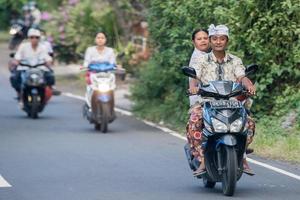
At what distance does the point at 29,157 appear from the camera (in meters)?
14.9

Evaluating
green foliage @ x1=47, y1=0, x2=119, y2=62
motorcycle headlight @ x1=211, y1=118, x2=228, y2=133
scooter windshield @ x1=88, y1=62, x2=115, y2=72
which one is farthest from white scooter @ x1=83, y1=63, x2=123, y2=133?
green foliage @ x1=47, y1=0, x2=119, y2=62

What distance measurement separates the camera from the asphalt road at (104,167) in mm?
11602

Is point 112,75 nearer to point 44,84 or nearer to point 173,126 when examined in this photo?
point 173,126

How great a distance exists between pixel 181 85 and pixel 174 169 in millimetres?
6695

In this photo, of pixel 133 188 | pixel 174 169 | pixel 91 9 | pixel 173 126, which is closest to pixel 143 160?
pixel 174 169

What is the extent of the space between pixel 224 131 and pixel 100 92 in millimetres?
7863

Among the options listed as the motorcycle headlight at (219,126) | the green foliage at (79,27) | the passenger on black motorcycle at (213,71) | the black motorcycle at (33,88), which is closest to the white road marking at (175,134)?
the passenger on black motorcycle at (213,71)

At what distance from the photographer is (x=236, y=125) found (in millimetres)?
11266

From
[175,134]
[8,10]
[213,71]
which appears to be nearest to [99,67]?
[175,134]

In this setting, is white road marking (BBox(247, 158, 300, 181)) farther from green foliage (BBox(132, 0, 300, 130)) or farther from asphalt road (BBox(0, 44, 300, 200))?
green foliage (BBox(132, 0, 300, 130))

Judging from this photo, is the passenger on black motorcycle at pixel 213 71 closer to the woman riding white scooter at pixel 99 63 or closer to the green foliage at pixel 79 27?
the woman riding white scooter at pixel 99 63

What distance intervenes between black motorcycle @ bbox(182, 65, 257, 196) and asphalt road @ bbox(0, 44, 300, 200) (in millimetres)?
258

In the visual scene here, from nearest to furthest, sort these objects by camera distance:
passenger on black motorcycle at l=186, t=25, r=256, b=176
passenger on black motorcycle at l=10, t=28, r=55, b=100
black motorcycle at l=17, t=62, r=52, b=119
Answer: passenger on black motorcycle at l=186, t=25, r=256, b=176 < black motorcycle at l=17, t=62, r=52, b=119 < passenger on black motorcycle at l=10, t=28, r=55, b=100

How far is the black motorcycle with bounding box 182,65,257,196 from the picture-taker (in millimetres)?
11188
